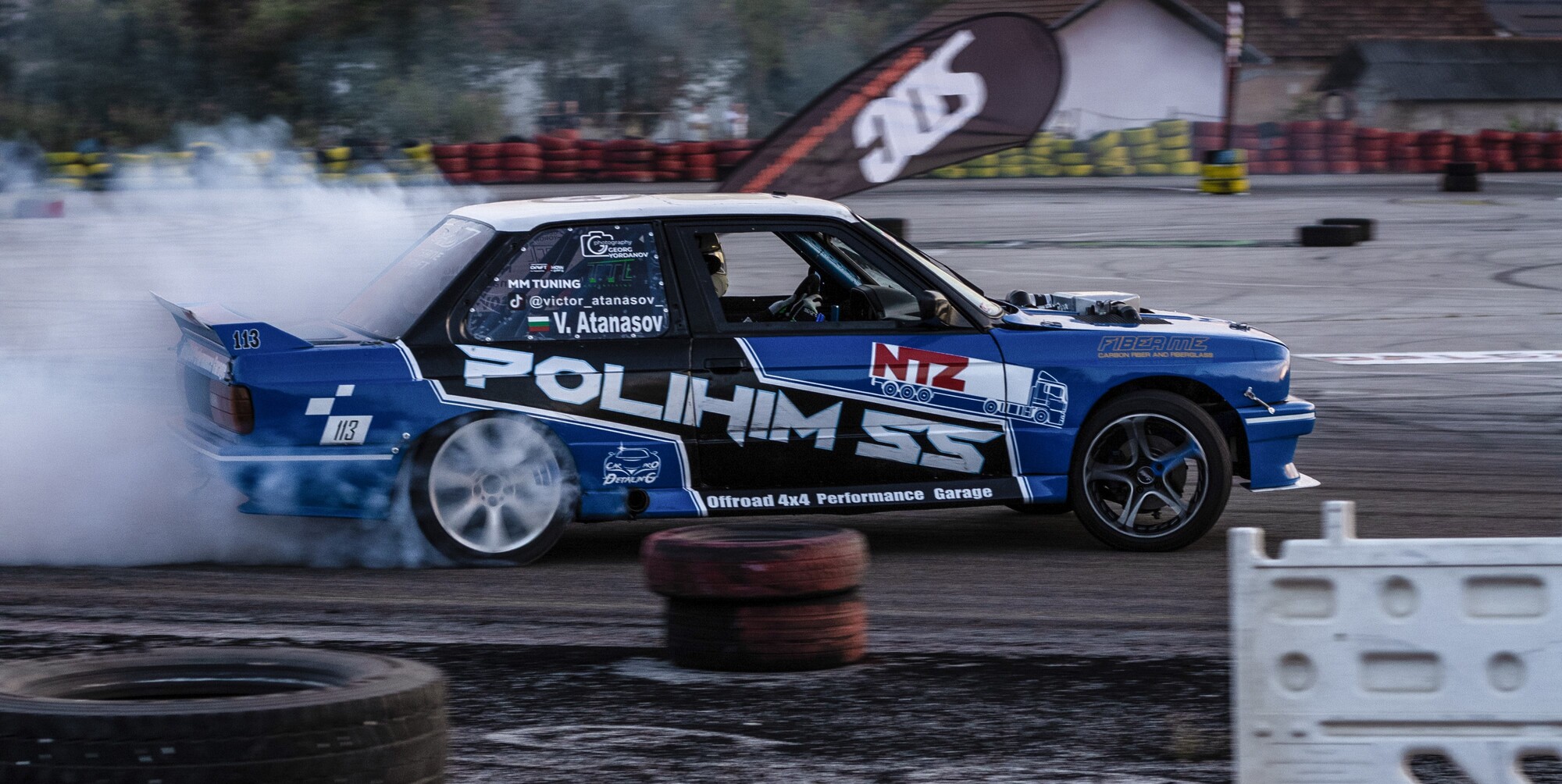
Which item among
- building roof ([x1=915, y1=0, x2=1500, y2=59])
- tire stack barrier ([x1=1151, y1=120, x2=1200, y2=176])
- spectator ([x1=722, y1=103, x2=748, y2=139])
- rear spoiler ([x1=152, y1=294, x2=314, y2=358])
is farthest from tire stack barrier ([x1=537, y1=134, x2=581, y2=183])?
rear spoiler ([x1=152, y1=294, x2=314, y2=358])

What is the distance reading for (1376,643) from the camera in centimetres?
352

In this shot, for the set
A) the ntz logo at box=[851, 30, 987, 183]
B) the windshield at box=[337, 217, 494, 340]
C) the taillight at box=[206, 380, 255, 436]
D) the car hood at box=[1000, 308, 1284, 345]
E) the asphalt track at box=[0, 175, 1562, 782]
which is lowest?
the asphalt track at box=[0, 175, 1562, 782]

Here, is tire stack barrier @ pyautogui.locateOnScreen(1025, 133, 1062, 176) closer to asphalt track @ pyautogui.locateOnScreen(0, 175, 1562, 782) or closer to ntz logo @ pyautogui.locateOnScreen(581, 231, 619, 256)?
asphalt track @ pyautogui.locateOnScreen(0, 175, 1562, 782)

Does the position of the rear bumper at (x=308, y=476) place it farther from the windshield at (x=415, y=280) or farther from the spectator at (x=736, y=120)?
the spectator at (x=736, y=120)

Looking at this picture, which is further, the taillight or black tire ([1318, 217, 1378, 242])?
black tire ([1318, 217, 1378, 242])

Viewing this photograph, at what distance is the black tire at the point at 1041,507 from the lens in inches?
269

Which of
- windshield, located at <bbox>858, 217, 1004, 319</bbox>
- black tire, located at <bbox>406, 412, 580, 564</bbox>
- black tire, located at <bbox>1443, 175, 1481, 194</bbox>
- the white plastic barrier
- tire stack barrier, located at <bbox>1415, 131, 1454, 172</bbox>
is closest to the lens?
the white plastic barrier

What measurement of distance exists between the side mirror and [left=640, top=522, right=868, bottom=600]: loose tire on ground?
5.53ft

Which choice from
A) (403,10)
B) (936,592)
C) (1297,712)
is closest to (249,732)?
(1297,712)

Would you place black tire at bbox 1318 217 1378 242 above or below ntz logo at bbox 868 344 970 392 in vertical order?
above

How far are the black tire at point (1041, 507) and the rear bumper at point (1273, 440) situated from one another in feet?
2.52

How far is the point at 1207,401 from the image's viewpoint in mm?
7086

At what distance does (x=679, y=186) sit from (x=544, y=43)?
9.37m

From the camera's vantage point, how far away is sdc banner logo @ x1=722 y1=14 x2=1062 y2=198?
949 inches
